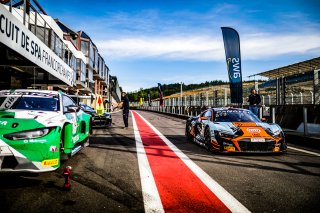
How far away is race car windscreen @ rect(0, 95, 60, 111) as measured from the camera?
5023 millimetres

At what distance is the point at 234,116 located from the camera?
7617 mm

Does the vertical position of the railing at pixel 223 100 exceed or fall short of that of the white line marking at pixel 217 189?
it exceeds it

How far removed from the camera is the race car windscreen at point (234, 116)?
7391 millimetres

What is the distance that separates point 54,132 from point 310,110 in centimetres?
958

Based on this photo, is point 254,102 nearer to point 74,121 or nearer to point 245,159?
point 245,159

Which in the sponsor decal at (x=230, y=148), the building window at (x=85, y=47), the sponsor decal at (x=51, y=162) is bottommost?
the sponsor decal at (x=230, y=148)

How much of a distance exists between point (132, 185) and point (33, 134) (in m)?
1.66

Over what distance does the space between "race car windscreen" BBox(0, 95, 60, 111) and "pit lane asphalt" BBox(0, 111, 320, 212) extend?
1.23m

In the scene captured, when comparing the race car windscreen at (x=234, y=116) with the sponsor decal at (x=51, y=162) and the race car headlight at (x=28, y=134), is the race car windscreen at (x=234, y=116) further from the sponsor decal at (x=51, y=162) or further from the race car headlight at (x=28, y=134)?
the race car headlight at (x=28, y=134)

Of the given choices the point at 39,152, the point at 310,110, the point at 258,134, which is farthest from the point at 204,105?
the point at 39,152

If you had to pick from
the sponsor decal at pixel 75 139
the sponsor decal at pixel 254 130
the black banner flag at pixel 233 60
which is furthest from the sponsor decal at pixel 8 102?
the black banner flag at pixel 233 60

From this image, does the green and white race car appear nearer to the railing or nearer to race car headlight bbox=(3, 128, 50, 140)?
race car headlight bbox=(3, 128, 50, 140)

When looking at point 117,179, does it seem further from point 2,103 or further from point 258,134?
point 258,134

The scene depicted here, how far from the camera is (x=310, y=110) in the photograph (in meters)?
10.1
